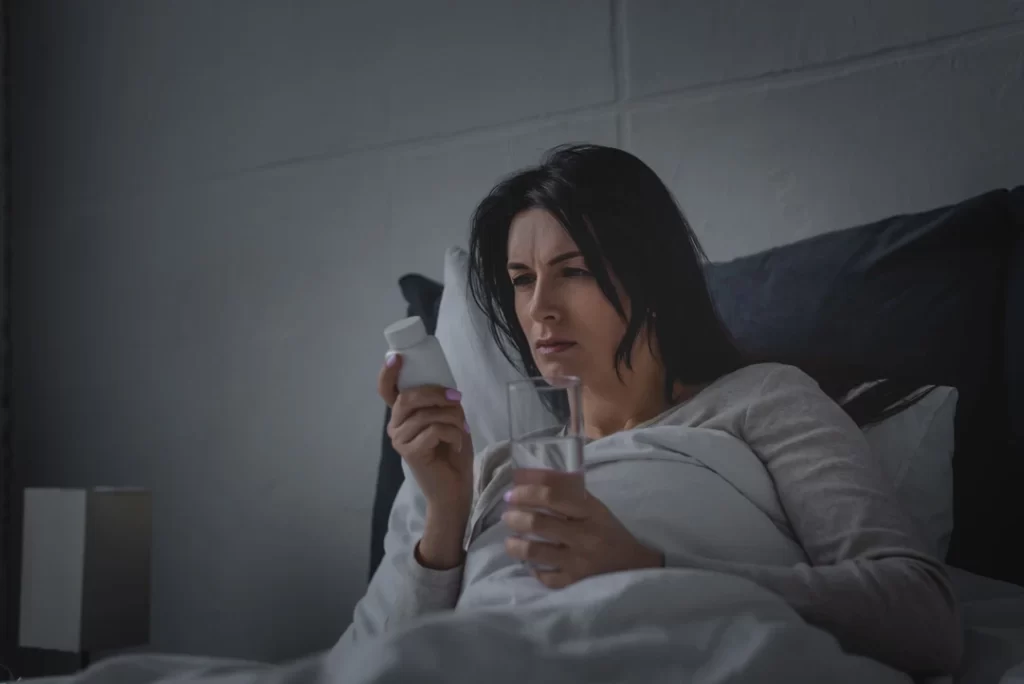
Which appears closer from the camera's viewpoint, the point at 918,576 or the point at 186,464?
the point at 918,576

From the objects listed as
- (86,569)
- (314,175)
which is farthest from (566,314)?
(86,569)

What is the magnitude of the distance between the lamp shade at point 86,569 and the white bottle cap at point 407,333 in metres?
0.98

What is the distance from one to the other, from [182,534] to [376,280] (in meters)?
0.71

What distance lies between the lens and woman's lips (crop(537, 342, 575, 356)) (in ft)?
3.40

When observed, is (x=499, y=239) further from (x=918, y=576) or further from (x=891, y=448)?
(x=918, y=576)

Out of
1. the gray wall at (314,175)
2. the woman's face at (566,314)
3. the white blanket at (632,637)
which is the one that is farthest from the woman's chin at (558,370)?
the gray wall at (314,175)

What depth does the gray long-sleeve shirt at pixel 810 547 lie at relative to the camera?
74 cm

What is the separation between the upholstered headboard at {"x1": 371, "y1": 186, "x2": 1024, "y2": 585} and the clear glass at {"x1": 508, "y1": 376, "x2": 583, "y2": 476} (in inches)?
15.7

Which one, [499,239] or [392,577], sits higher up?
[499,239]

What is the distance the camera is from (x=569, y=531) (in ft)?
2.55

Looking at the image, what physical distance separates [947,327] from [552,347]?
1.47ft

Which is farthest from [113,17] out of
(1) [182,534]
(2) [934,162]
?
(2) [934,162]

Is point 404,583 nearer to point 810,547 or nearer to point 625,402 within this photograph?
point 625,402

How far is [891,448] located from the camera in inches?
38.8
